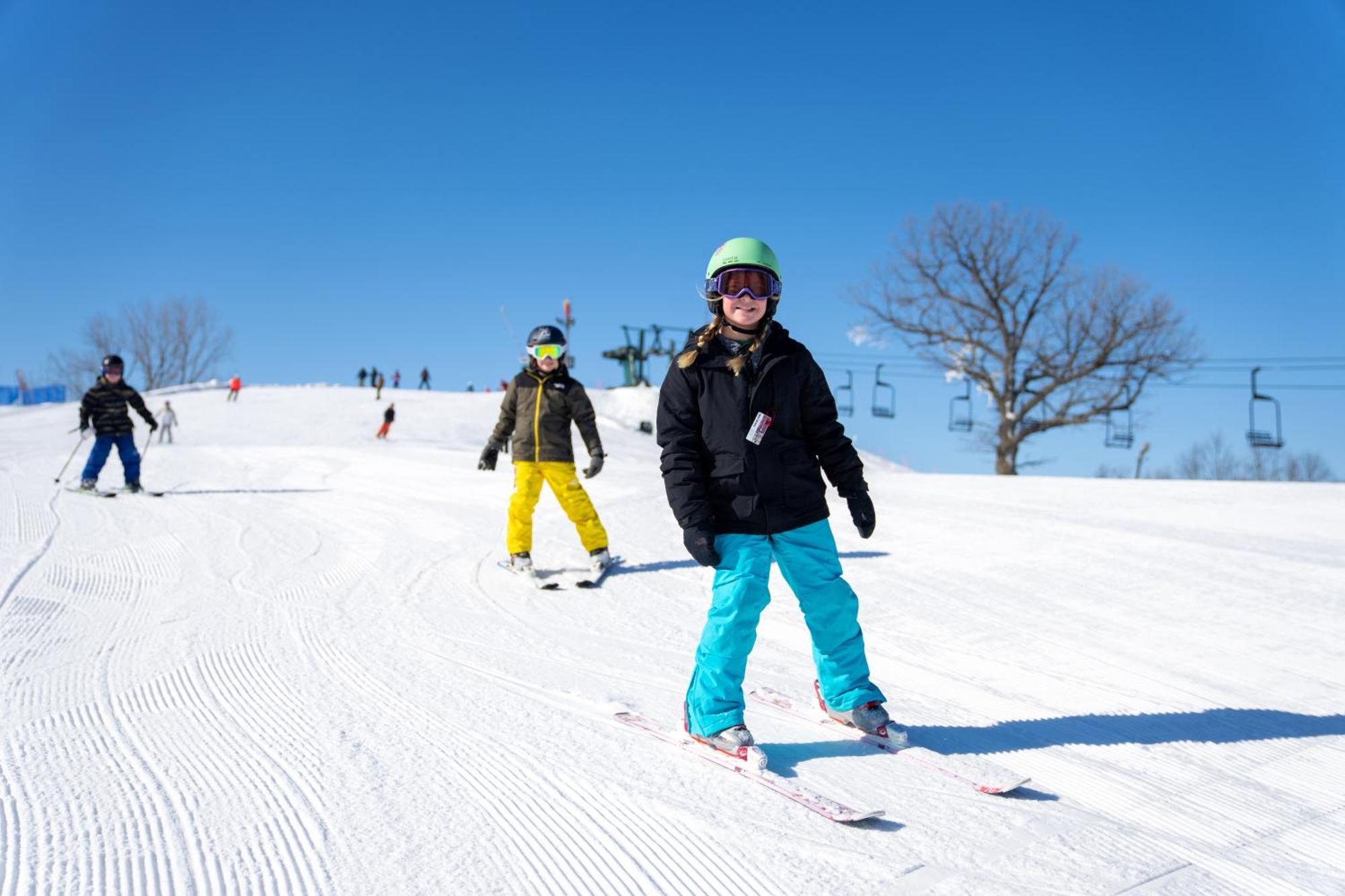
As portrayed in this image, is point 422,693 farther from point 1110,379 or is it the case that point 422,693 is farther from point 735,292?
point 1110,379

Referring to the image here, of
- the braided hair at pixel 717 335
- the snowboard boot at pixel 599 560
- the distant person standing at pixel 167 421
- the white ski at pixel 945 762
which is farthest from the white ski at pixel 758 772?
the distant person standing at pixel 167 421

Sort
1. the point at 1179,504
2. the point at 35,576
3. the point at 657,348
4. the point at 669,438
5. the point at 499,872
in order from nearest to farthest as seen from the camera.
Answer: the point at 499,872, the point at 669,438, the point at 35,576, the point at 1179,504, the point at 657,348

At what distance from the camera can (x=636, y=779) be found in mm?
2828

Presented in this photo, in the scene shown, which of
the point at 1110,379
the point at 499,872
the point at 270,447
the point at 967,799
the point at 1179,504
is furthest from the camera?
the point at 1110,379

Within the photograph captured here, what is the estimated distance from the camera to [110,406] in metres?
11.0

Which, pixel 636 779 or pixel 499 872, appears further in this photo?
pixel 636 779

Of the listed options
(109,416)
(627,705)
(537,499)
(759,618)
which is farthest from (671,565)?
(109,416)

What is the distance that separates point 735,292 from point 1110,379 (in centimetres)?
2975

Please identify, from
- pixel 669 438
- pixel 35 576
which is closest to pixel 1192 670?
pixel 669 438

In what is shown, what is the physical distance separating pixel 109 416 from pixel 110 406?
0.13 m

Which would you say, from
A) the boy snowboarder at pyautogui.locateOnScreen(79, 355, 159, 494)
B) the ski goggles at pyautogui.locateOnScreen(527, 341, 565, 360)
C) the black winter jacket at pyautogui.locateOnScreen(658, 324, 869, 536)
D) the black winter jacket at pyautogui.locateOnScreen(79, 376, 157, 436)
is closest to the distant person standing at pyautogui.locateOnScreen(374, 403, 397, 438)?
the boy snowboarder at pyautogui.locateOnScreen(79, 355, 159, 494)

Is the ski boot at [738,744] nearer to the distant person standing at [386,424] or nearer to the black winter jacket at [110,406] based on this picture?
the black winter jacket at [110,406]

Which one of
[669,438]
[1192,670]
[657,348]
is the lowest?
[1192,670]

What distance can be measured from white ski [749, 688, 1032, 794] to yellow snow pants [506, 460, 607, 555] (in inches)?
133
